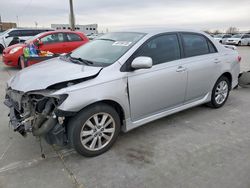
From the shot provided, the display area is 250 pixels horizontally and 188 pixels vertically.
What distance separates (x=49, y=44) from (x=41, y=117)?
679 cm

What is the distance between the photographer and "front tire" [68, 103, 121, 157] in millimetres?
2529

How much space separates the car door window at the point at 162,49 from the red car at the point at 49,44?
622 centimetres

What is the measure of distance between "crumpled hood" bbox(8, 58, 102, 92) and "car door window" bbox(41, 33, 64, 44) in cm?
603

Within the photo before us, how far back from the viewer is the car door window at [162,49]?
123 inches

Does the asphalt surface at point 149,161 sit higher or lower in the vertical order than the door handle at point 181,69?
lower

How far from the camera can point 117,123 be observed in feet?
9.41

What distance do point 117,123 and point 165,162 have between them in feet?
2.51

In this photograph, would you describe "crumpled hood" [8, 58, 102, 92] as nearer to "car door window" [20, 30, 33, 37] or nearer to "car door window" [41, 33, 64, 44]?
"car door window" [41, 33, 64, 44]

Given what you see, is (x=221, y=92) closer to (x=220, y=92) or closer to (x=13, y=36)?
(x=220, y=92)

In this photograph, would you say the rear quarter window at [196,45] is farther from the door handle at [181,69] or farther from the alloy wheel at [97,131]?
the alloy wheel at [97,131]

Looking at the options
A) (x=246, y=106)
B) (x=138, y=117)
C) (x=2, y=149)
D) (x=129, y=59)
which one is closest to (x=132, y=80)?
(x=129, y=59)

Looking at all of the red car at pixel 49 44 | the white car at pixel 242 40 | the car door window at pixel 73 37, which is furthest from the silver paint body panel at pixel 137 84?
the white car at pixel 242 40

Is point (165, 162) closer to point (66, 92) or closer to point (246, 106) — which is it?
point (66, 92)

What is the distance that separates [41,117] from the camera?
2523mm
